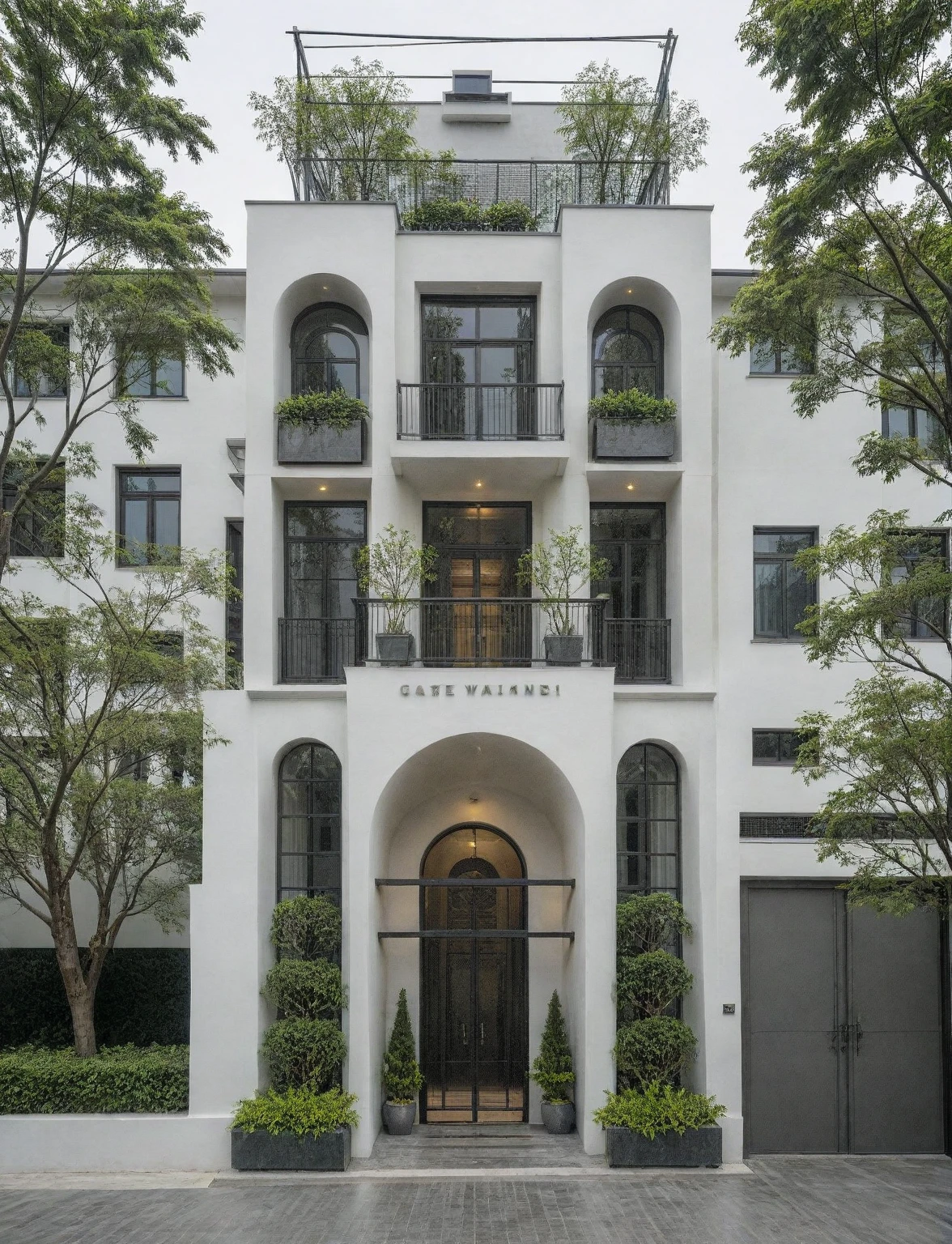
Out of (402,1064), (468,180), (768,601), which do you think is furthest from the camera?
(468,180)

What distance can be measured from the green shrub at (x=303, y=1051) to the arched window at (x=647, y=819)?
14.8 ft

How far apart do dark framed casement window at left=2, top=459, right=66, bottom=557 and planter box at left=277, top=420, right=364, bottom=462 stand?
306 centimetres

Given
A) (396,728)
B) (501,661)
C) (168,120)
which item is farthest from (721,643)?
(168,120)

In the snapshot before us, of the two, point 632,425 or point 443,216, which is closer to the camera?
point 632,425

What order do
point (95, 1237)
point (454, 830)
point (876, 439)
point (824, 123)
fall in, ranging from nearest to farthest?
point (824, 123)
point (95, 1237)
point (876, 439)
point (454, 830)

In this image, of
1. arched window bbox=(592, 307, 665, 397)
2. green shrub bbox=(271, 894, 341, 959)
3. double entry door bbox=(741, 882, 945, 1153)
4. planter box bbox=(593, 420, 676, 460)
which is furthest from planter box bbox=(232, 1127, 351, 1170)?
arched window bbox=(592, 307, 665, 397)

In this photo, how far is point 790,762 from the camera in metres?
15.1

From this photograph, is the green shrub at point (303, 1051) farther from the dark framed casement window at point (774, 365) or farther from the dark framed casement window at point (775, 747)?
the dark framed casement window at point (774, 365)

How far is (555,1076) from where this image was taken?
46.6ft

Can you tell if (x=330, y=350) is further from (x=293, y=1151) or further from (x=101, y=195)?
(x=293, y=1151)

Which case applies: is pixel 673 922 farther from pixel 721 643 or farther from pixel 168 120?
pixel 168 120

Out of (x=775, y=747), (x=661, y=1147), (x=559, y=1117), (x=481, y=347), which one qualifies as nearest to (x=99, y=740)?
(x=481, y=347)

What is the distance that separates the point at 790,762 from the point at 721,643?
2.03 meters

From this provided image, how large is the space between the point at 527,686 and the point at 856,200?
22.8 feet
